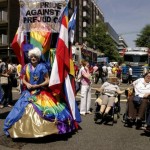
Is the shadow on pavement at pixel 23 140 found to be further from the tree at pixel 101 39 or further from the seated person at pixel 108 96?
the tree at pixel 101 39

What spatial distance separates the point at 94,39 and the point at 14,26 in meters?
20.2

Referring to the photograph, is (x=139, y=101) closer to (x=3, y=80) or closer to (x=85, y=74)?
(x=85, y=74)

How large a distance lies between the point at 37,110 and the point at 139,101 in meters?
2.89

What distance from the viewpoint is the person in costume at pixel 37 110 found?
7248mm

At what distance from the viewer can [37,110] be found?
743cm

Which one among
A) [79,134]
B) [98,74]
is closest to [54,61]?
[79,134]

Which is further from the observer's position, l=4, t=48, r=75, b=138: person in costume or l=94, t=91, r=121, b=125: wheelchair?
l=94, t=91, r=121, b=125: wheelchair

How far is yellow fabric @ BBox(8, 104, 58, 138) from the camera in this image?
7.19m

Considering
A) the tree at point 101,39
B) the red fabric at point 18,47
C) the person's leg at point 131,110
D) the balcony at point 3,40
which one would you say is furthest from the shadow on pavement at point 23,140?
the tree at point 101,39

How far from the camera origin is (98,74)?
28172 millimetres

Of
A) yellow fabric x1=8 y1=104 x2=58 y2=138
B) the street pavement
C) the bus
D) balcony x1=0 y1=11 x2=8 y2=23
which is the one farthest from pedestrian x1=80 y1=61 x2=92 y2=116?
balcony x1=0 y1=11 x2=8 y2=23

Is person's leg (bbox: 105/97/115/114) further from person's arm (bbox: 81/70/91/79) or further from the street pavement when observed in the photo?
person's arm (bbox: 81/70/91/79)

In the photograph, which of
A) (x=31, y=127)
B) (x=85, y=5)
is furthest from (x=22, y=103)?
(x=85, y=5)

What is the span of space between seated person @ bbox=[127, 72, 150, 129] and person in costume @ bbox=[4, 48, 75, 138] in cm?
177
